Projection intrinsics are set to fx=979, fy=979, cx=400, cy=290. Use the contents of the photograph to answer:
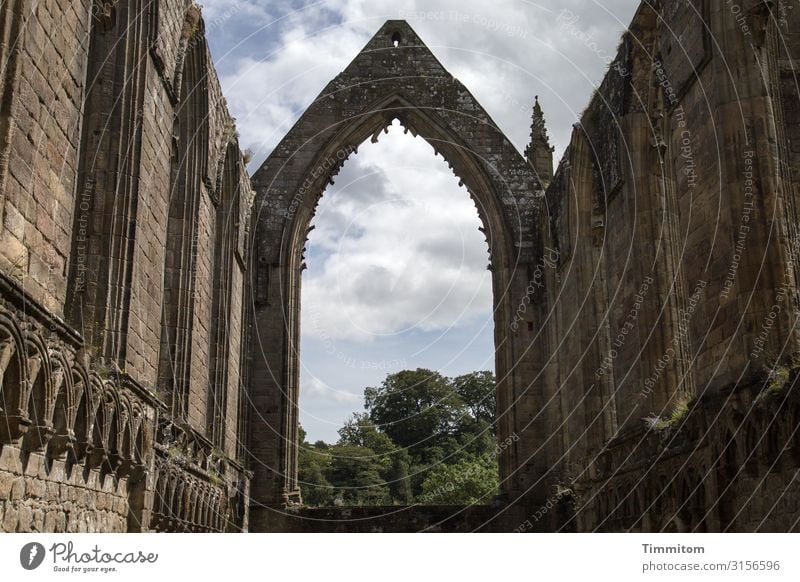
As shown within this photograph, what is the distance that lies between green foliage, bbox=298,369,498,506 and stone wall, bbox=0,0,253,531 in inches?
732

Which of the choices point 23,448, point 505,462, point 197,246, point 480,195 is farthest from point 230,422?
point 23,448

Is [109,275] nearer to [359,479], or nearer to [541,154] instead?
[541,154]

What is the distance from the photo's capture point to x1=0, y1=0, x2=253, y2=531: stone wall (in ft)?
19.8

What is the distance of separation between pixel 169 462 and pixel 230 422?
18.3 ft

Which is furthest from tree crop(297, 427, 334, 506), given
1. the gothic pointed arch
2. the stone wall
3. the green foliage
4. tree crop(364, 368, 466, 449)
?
the stone wall

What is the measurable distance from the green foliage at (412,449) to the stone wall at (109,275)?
18581mm

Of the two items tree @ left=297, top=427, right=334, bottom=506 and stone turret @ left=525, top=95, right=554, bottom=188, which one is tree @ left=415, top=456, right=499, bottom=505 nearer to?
tree @ left=297, top=427, right=334, bottom=506

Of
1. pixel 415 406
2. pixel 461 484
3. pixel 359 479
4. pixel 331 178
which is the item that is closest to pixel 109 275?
pixel 331 178

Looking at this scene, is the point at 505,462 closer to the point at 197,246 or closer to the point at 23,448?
the point at 197,246

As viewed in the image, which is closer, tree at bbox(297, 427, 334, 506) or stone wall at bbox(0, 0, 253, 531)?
stone wall at bbox(0, 0, 253, 531)

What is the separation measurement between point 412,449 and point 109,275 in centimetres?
3411

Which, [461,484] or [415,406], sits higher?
[415,406]

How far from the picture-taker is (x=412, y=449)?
4178 cm

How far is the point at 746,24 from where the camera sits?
27.6 ft
